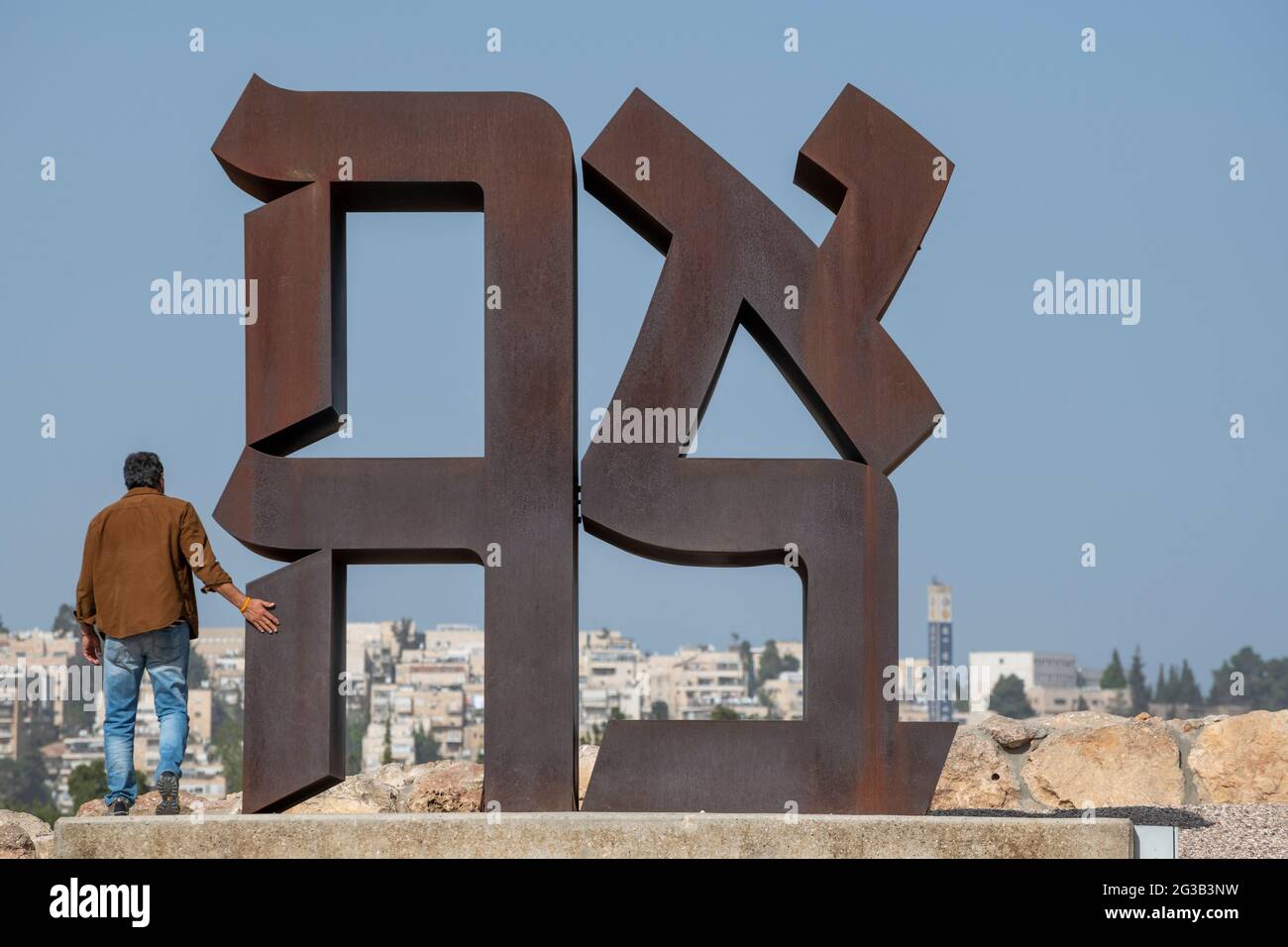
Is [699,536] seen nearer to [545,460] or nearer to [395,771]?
[545,460]

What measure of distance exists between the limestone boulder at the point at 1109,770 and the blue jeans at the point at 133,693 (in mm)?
5532

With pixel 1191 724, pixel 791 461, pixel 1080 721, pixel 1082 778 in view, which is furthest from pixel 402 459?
pixel 1191 724

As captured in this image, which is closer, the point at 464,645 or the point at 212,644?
the point at 212,644

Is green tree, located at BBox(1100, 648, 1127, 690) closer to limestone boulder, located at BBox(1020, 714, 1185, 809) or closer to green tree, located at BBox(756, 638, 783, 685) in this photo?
green tree, located at BBox(756, 638, 783, 685)

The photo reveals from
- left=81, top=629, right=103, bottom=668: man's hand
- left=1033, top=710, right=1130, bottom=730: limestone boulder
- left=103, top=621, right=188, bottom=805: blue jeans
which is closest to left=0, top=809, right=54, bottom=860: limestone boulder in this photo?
left=103, top=621, right=188, bottom=805: blue jeans

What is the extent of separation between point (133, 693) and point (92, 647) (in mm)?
409

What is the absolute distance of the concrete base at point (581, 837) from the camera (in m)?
7.75

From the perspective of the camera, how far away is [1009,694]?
17750cm

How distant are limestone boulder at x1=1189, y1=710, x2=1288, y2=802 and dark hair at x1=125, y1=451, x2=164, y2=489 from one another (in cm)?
678

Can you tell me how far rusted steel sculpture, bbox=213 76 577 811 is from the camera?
8453mm

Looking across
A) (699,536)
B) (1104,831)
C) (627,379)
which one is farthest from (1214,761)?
(627,379)

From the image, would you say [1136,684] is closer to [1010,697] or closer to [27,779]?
[1010,697]

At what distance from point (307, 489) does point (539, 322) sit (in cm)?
158

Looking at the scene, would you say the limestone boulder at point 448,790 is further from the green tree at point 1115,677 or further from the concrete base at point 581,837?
the green tree at point 1115,677
